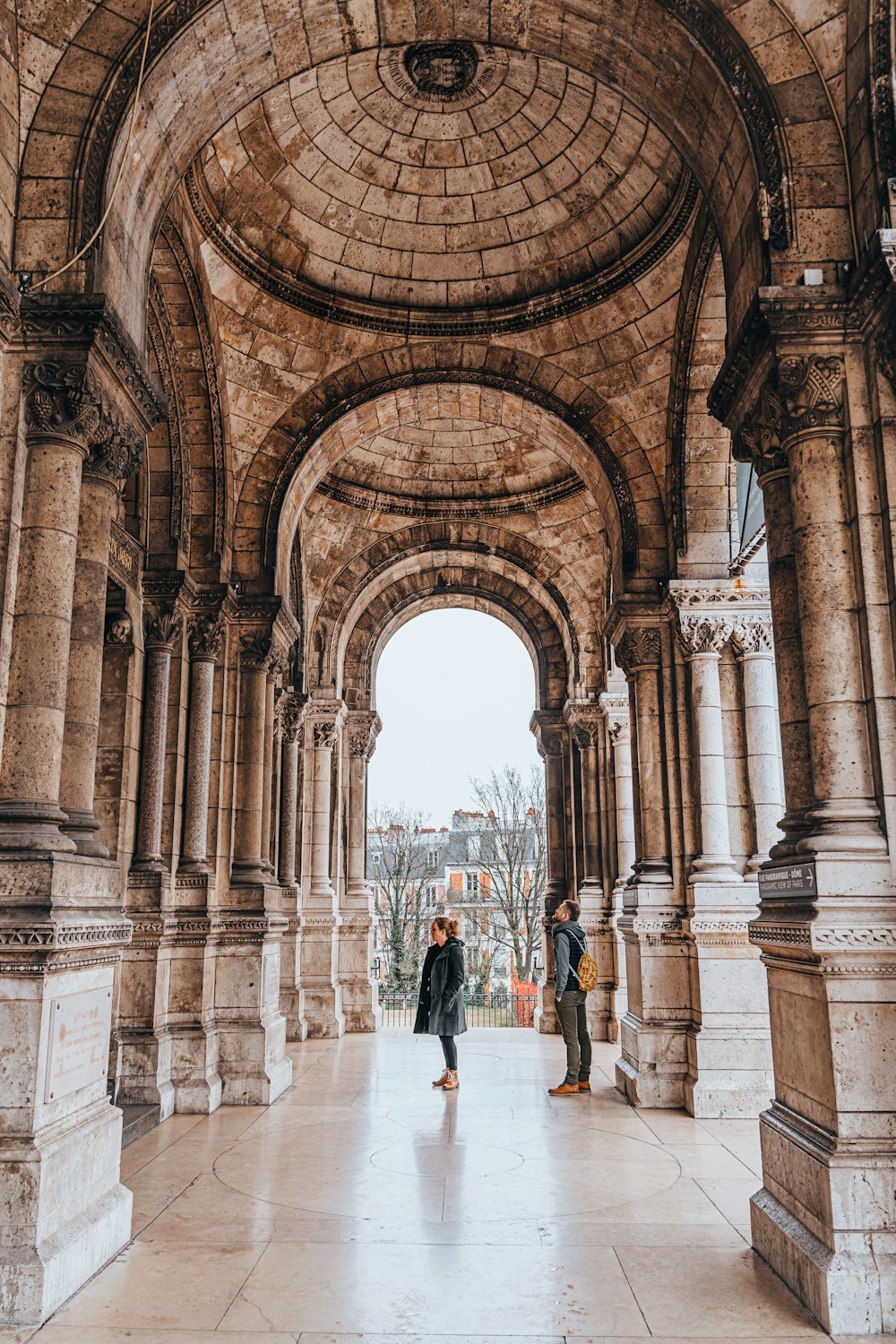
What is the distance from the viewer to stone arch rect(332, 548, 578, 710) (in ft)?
58.1

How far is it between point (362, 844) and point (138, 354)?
1236cm

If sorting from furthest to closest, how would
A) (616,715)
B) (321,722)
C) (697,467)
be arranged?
(321,722) → (616,715) → (697,467)

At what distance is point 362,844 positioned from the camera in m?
17.6

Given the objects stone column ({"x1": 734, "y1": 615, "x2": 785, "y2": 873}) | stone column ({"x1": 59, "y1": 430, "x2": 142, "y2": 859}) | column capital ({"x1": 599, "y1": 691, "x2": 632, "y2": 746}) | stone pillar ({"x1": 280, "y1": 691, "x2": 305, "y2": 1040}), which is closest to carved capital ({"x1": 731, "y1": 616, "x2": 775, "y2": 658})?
stone column ({"x1": 734, "y1": 615, "x2": 785, "y2": 873})

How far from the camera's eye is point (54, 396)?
5.57 m

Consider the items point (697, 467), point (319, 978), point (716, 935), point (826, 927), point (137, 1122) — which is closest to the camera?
point (826, 927)

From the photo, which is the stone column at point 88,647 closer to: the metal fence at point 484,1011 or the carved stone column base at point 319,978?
the carved stone column base at point 319,978

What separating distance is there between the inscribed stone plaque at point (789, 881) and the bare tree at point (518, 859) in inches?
841

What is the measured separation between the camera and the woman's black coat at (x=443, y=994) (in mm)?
10516

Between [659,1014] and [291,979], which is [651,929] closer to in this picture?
[659,1014]

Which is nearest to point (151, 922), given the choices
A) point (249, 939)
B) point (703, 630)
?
point (249, 939)

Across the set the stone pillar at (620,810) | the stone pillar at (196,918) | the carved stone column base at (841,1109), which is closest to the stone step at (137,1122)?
the stone pillar at (196,918)

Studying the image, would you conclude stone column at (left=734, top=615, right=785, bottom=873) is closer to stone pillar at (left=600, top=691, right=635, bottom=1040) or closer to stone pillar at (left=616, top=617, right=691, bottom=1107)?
stone pillar at (left=616, top=617, right=691, bottom=1107)

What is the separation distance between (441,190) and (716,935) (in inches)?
313
